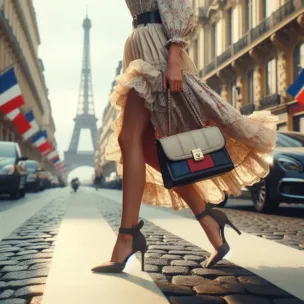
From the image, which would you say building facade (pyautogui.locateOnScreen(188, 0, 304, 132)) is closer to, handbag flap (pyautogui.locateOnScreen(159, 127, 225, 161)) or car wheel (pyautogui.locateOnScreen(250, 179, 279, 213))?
car wheel (pyautogui.locateOnScreen(250, 179, 279, 213))

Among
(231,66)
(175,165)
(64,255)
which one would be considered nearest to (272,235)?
(64,255)

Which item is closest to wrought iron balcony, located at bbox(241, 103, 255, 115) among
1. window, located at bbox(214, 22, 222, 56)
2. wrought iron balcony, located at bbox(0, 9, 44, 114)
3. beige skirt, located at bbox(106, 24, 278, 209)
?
window, located at bbox(214, 22, 222, 56)

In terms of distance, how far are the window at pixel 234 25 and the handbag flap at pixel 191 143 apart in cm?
2534

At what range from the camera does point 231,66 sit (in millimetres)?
27141

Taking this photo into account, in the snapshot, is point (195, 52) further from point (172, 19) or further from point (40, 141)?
point (172, 19)

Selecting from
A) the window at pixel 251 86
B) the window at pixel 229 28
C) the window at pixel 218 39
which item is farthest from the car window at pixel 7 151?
the window at pixel 218 39

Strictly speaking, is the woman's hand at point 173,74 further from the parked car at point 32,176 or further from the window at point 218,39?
the window at point 218,39

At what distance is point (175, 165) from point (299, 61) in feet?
62.1

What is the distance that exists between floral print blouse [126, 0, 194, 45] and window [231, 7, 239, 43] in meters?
25.0

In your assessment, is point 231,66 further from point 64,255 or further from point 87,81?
point 87,81

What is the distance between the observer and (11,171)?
13.0 metres

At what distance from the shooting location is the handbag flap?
272 cm

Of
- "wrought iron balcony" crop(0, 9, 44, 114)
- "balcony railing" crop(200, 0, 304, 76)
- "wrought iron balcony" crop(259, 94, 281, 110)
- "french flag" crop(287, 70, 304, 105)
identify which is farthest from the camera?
"wrought iron balcony" crop(0, 9, 44, 114)

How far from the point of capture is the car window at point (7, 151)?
13.8 meters
